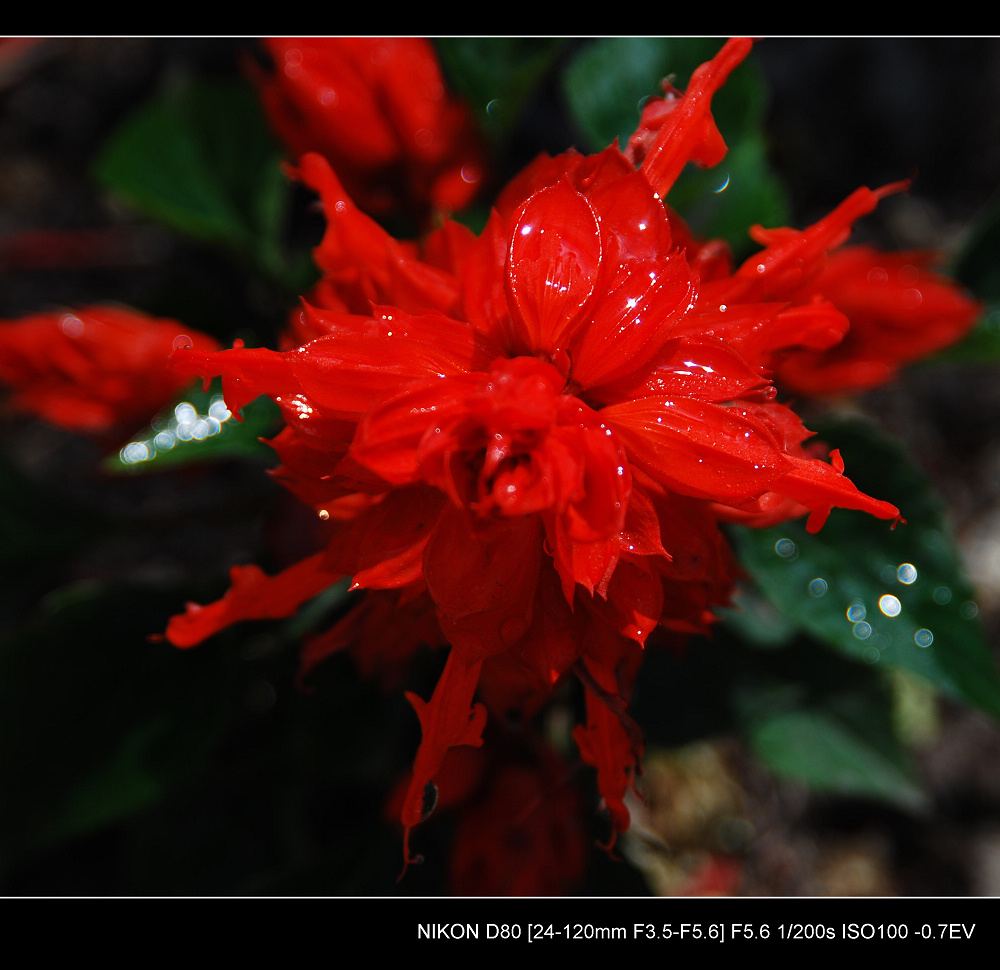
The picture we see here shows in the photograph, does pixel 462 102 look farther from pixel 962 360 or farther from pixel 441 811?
pixel 441 811

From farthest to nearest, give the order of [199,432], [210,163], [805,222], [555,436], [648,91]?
[805,222], [210,163], [648,91], [199,432], [555,436]

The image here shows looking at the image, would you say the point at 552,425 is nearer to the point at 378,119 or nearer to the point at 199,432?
the point at 199,432

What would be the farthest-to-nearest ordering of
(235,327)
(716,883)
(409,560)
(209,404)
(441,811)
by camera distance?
(716,883)
(235,327)
(441,811)
(209,404)
(409,560)

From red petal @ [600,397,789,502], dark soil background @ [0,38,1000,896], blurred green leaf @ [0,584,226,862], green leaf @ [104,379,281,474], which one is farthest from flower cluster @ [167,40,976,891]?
dark soil background @ [0,38,1000,896]

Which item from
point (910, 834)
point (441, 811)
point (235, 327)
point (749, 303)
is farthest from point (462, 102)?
point (910, 834)

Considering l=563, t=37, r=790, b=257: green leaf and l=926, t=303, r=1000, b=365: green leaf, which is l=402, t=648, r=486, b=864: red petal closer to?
l=563, t=37, r=790, b=257: green leaf

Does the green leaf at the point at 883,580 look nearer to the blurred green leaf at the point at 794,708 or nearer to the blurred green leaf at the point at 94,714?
the blurred green leaf at the point at 794,708

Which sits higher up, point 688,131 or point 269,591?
point 688,131

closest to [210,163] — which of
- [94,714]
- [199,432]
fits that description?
[199,432]
